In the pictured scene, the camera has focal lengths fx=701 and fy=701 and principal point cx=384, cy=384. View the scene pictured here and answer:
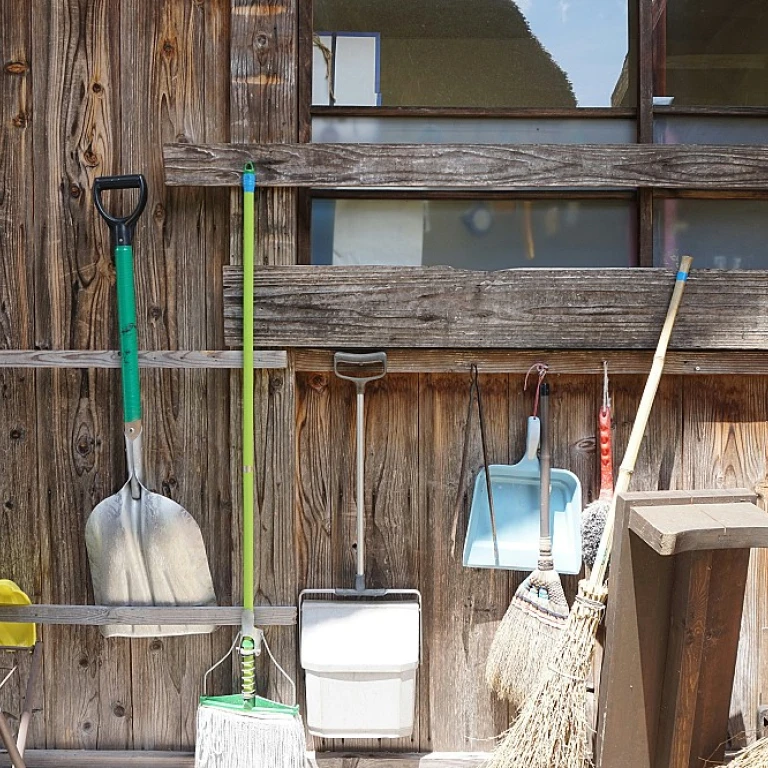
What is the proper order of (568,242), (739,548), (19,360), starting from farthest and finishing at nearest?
(568,242)
(19,360)
(739,548)

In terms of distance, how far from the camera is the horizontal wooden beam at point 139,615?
1.97 meters

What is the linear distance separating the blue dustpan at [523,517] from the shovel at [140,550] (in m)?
0.79

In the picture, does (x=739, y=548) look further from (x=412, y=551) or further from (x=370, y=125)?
(x=370, y=125)

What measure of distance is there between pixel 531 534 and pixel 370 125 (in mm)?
1286

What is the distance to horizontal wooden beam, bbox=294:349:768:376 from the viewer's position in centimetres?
201

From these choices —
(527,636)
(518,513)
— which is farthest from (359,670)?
(518,513)

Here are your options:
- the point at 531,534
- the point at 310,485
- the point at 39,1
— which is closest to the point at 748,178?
the point at 531,534

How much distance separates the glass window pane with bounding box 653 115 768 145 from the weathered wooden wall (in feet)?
2.34

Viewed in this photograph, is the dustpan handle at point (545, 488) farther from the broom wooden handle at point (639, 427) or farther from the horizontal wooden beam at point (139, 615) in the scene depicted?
the horizontal wooden beam at point (139, 615)

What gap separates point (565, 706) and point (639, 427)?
0.75m

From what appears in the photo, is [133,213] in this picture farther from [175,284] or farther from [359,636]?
[359,636]

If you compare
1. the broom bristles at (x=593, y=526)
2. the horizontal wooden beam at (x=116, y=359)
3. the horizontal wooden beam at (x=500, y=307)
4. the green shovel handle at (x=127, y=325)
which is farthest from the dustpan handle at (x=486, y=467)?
the green shovel handle at (x=127, y=325)

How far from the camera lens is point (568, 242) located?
6.79 feet

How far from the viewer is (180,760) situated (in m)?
2.08
